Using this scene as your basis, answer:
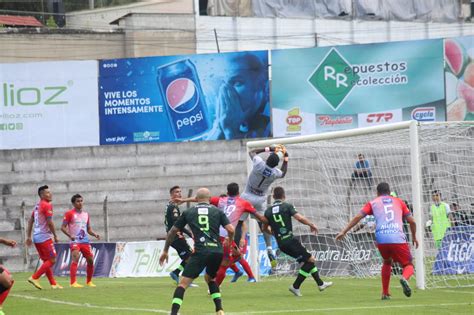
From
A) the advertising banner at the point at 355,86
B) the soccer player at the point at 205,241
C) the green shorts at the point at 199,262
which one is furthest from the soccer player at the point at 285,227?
the advertising banner at the point at 355,86

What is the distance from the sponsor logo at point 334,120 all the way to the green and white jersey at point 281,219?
64.9 feet

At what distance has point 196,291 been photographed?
2291 cm

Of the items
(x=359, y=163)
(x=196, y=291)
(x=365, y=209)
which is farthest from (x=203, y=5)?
(x=365, y=209)

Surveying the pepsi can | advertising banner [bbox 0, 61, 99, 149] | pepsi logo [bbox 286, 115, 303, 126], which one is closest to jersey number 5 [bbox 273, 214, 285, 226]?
pepsi logo [bbox 286, 115, 303, 126]

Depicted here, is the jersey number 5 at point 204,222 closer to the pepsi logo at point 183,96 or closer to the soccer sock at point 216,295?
the soccer sock at point 216,295

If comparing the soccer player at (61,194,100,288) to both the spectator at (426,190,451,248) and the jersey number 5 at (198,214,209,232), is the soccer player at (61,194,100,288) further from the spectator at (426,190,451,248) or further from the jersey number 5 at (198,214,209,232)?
the jersey number 5 at (198,214,209,232)

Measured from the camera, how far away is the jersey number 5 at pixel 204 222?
15750mm

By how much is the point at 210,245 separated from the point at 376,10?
Answer: 42164mm

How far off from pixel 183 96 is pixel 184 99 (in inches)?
5.0

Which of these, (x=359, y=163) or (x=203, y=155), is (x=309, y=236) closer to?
(x=359, y=163)

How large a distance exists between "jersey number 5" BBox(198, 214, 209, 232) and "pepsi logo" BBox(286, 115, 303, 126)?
25508 mm

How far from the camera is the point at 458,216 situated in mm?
26547

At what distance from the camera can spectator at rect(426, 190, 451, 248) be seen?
26.2 meters

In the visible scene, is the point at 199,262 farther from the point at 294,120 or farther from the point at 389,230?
the point at 294,120
